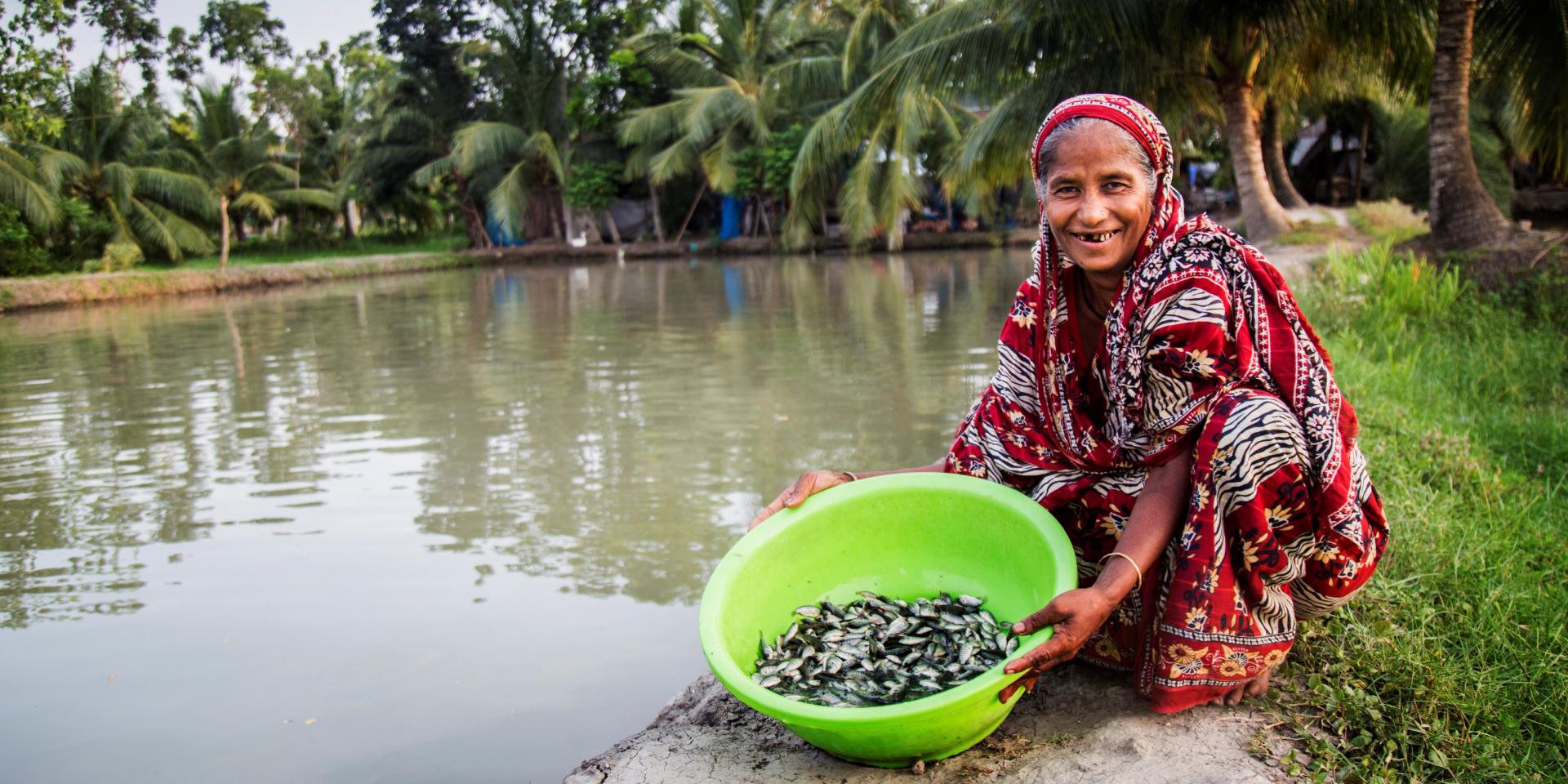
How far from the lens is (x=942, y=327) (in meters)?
9.31

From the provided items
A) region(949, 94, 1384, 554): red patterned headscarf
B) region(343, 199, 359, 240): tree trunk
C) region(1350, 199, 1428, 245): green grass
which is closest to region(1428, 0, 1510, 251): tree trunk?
region(1350, 199, 1428, 245): green grass

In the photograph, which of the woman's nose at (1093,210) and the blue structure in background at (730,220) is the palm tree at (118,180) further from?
the woman's nose at (1093,210)

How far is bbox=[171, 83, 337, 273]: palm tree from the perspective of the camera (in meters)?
21.2

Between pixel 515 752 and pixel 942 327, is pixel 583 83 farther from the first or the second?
pixel 515 752

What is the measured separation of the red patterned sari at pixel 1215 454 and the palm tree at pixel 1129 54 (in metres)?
7.04

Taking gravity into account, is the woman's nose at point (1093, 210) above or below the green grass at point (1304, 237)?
above

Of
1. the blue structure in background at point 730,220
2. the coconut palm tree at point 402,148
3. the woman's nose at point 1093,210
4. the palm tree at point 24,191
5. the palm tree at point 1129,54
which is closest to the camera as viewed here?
the woman's nose at point 1093,210

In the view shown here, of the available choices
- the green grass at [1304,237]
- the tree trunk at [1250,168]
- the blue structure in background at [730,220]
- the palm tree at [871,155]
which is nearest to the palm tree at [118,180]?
the blue structure in background at [730,220]

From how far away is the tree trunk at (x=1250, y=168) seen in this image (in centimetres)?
1017

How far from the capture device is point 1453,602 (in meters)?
2.29

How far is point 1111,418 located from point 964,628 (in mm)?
468

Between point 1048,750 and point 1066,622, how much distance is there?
0.28 meters

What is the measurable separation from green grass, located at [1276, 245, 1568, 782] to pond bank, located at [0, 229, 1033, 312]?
15773mm

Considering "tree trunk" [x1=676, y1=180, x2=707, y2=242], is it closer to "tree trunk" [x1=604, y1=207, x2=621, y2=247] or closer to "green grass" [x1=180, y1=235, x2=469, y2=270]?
"tree trunk" [x1=604, y1=207, x2=621, y2=247]
